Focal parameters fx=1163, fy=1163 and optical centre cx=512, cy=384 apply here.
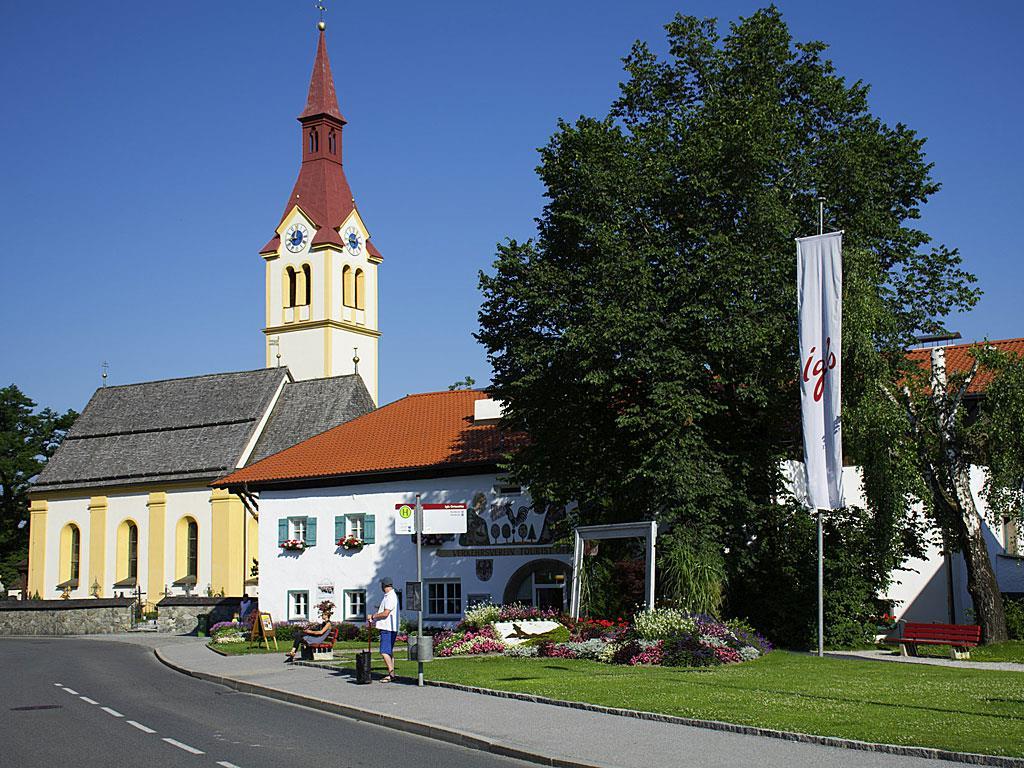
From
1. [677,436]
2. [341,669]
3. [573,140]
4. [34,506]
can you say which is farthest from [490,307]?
[34,506]

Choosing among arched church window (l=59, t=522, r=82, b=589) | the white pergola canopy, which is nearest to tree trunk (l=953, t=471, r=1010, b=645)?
the white pergola canopy

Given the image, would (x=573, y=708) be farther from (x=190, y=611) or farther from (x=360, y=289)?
Result: (x=360, y=289)

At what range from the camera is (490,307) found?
31156mm

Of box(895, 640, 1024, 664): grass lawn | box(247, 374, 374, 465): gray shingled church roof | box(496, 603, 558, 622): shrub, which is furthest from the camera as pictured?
box(247, 374, 374, 465): gray shingled church roof

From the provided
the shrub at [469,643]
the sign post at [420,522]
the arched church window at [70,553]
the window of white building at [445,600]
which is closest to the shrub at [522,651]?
the shrub at [469,643]

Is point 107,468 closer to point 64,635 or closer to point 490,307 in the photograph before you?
point 64,635

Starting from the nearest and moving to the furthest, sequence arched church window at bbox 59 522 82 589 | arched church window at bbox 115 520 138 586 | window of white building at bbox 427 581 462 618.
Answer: window of white building at bbox 427 581 462 618 < arched church window at bbox 115 520 138 586 < arched church window at bbox 59 522 82 589

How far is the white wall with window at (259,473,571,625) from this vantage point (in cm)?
3528

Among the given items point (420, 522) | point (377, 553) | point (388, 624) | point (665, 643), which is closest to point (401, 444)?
point (377, 553)

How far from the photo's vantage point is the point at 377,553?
1512 inches

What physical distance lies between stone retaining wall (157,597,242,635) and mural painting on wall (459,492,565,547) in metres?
15.7

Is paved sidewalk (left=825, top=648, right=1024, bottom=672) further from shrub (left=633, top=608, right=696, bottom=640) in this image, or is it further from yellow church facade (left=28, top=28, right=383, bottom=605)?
yellow church facade (left=28, top=28, right=383, bottom=605)

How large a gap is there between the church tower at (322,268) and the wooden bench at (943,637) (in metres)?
63.6

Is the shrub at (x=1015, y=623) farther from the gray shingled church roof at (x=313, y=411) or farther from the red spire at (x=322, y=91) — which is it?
the red spire at (x=322, y=91)
